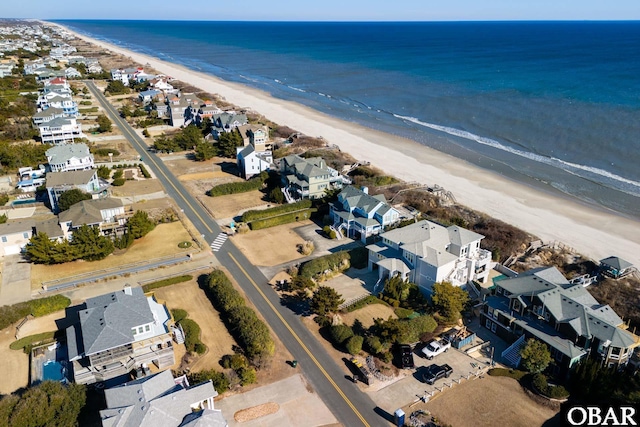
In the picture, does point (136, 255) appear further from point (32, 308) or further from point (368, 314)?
point (368, 314)

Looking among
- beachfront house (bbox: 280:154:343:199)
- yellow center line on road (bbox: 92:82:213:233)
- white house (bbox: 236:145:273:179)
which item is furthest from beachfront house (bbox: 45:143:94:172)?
beachfront house (bbox: 280:154:343:199)

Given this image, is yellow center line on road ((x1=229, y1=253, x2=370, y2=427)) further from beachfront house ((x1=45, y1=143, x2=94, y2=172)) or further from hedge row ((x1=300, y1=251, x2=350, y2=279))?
beachfront house ((x1=45, y1=143, x2=94, y2=172))

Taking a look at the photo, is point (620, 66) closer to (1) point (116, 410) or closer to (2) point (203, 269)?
(2) point (203, 269)

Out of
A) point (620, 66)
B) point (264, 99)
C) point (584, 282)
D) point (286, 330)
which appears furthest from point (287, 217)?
point (620, 66)

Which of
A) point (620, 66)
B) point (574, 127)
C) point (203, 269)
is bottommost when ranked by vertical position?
point (203, 269)

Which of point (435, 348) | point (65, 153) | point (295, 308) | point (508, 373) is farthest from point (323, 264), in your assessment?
point (65, 153)
